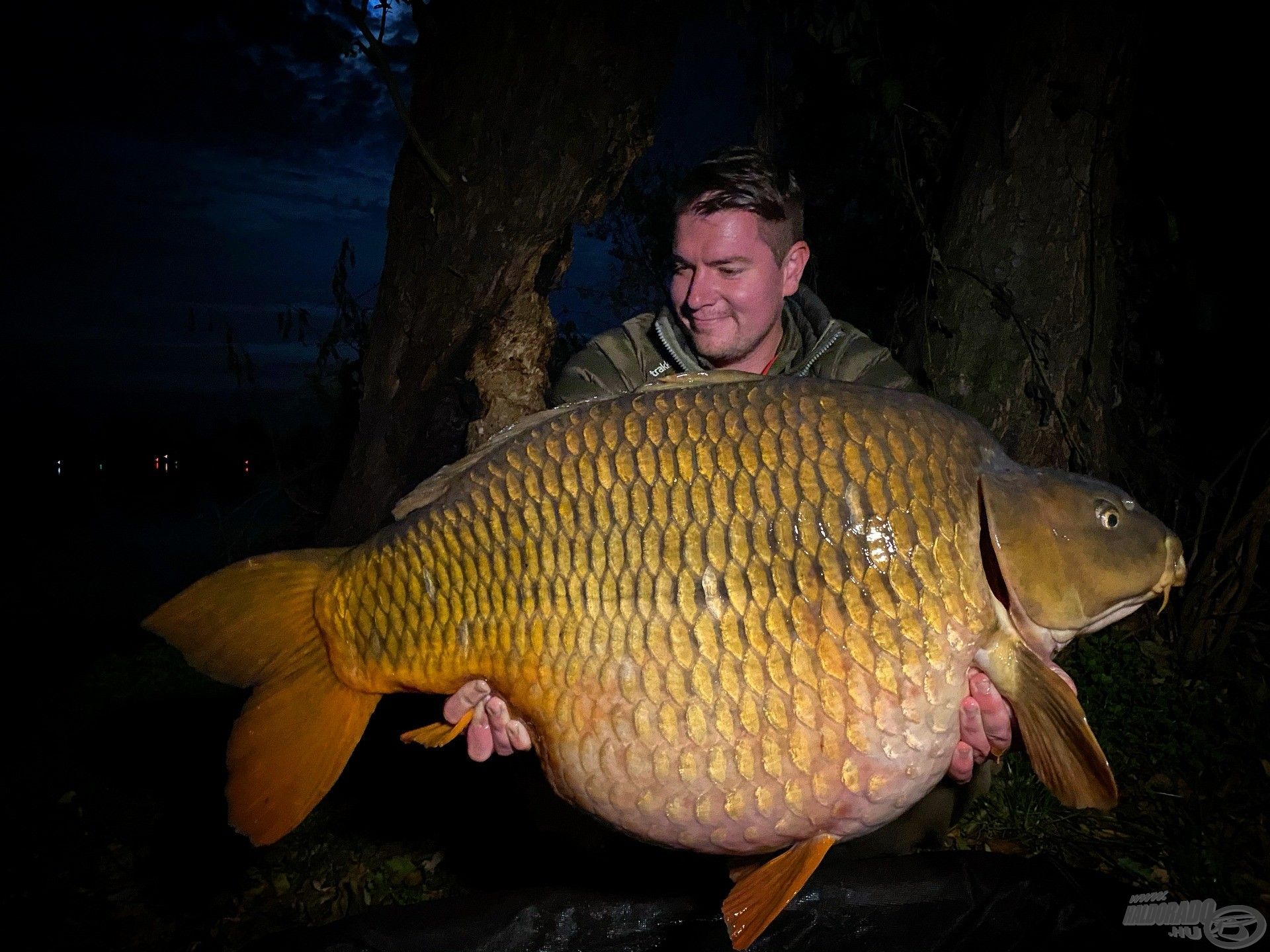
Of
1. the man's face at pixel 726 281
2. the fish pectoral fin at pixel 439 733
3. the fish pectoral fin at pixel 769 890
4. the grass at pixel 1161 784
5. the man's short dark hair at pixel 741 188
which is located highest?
the man's short dark hair at pixel 741 188

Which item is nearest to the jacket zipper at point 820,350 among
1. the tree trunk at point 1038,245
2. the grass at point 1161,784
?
the tree trunk at point 1038,245

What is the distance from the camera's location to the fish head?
107 cm

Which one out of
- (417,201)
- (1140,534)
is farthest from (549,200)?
(1140,534)

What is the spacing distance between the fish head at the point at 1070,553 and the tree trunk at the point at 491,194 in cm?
172

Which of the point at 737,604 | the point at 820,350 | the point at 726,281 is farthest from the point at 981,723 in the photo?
the point at 726,281

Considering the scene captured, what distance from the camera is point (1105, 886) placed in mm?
1420

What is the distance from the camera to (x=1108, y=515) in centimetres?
109

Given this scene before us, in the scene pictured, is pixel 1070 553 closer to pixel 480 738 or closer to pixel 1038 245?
pixel 480 738

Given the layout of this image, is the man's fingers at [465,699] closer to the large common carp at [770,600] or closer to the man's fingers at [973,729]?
the large common carp at [770,600]

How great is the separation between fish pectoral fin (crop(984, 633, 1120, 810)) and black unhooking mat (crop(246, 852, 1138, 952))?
1.42 ft

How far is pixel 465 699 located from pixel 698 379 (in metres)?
0.63

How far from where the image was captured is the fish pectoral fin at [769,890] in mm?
1115

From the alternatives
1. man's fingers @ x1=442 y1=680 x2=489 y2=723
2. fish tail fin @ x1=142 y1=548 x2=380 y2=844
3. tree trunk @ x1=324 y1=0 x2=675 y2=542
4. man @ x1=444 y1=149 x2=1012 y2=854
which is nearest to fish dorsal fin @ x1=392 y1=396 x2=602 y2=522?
fish tail fin @ x1=142 y1=548 x2=380 y2=844

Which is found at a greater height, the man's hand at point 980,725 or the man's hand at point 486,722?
the man's hand at point 980,725
